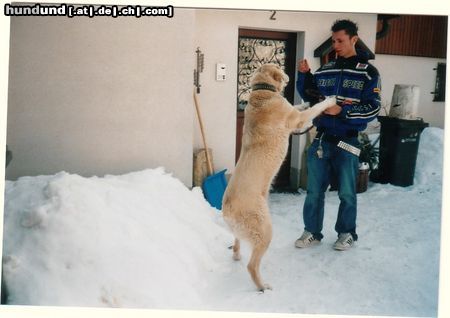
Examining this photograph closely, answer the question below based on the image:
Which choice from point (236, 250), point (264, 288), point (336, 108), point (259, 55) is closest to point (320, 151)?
point (336, 108)

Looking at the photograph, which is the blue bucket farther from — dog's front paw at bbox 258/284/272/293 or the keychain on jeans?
dog's front paw at bbox 258/284/272/293

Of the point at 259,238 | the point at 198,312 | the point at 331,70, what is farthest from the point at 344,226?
the point at 198,312

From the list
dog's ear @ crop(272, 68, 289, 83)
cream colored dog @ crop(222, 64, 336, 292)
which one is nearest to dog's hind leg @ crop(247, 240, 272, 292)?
cream colored dog @ crop(222, 64, 336, 292)

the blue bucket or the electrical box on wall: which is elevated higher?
the electrical box on wall

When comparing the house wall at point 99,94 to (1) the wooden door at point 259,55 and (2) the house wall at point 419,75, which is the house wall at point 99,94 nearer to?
(1) the wooden door at point 259,55

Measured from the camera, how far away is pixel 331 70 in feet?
13.4

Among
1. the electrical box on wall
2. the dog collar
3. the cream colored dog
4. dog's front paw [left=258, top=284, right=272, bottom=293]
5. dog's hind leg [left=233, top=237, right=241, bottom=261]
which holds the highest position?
the electrical box on wall

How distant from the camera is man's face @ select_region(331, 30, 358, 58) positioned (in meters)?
3.95

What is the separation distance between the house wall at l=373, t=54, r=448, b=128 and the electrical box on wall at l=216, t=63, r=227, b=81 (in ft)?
16.0

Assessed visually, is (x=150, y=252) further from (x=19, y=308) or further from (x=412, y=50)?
(x=412, y=50)

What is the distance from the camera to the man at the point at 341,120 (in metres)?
3.92

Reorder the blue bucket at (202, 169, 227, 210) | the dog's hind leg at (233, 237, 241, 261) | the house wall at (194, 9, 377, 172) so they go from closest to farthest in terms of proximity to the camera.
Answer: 1. the dog's hind leg at (233, 237, 241, 261)
2. the blue bucket at (202, 169, 227, 210)
3. the house wall at (194, 9, 377, 172)

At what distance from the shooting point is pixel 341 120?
159 inches

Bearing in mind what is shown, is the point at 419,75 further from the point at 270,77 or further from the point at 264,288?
the point at 264,288
